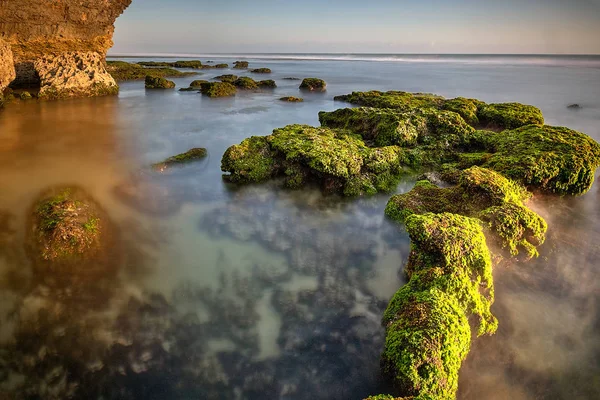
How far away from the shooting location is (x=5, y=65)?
14.6 metres

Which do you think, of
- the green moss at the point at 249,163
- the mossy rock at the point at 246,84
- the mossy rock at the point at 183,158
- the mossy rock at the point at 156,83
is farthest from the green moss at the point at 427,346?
the mossy rock at the point at 156,83

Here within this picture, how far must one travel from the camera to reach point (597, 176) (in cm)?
855

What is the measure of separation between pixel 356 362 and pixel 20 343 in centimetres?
364

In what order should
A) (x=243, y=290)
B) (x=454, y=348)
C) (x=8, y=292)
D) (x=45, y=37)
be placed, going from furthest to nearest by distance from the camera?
(x=45, y=37), (x=243, y=290), (x=8, y=292), (x=454, y=348)

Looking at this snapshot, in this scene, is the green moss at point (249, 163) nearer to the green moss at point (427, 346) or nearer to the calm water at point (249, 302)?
the calm water at point (249, 302)

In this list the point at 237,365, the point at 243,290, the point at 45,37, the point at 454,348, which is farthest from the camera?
the point at 45,37

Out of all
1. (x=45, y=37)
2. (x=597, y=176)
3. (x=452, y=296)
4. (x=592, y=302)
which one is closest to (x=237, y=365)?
(x=452, y=296)

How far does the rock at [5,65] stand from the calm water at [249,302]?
918 centimetres

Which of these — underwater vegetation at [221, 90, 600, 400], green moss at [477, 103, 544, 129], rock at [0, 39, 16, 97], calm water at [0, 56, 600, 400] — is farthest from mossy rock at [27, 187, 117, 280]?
rock at [0, 39, 16, 97]

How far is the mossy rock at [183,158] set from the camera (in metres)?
9.31

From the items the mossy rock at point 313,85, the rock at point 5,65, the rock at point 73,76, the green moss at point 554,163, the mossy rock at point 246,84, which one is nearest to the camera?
the green moss at point 554,163

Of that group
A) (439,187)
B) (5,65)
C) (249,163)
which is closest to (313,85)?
(5,65)

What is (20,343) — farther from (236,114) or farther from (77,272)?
(236,114)

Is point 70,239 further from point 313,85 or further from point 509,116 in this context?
point 313,85
